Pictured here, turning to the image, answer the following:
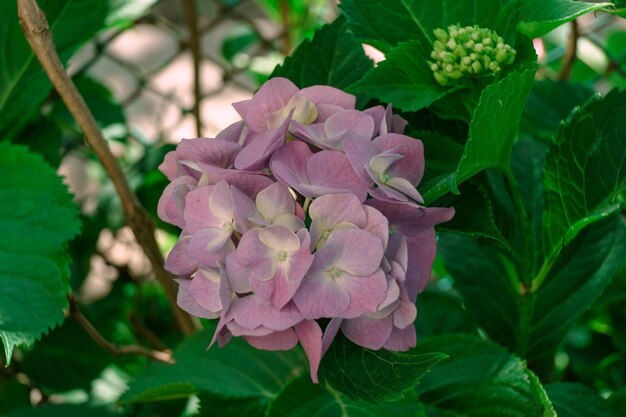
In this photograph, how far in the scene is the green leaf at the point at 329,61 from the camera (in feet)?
2.56

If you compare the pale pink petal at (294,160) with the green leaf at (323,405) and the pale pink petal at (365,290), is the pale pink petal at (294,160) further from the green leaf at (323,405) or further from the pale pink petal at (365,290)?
the green leaf at (323,405)

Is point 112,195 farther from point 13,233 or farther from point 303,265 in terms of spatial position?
point 303,265

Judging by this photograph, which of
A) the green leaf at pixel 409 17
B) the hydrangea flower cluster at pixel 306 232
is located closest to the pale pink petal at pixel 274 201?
the hydrangea flower cluster at pixel 306 232

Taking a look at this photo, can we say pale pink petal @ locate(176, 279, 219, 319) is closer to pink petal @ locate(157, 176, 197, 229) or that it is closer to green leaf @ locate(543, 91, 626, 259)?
pink petal @ locate(157, 176, 197, 229)

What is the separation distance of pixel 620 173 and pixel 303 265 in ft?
1.05

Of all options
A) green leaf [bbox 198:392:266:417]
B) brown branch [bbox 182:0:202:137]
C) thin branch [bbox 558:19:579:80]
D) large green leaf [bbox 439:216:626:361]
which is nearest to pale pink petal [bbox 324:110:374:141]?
large green leaf [bbox 439:216:626:361]

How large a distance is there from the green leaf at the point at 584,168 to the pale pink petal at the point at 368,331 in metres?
0.20

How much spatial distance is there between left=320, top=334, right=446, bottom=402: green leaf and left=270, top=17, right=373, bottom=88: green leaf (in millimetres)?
256

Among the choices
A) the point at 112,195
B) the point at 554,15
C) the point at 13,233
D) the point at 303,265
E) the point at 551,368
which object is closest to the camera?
the point at 303,265

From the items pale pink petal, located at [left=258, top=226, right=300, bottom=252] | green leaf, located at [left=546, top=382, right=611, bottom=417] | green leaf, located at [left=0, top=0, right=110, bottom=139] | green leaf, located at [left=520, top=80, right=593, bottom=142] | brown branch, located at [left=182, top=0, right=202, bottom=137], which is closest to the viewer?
pale pink petal, located at [left=258, top=226, right=300, bottom=252]

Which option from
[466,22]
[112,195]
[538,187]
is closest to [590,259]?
[538,187]

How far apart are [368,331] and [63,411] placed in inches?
24.1

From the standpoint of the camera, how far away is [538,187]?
91 cm

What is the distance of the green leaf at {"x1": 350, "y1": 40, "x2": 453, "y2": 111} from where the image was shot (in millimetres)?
714
